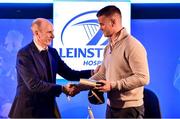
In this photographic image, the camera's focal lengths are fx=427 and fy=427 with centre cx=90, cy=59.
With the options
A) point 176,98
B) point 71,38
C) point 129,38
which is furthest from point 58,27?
point 129,38

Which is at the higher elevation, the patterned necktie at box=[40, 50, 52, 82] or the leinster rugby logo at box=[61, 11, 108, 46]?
the leinster rugby logo at box=[61, 11, 108, 46]

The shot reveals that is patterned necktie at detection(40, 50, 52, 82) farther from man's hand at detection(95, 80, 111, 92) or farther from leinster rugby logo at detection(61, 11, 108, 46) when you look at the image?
leinster rugby logo at detection(61, 11, 108, 46)

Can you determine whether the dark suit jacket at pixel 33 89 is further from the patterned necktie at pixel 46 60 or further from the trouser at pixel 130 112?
the trouser at pixel 130 112

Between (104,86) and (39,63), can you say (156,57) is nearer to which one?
(39,63)

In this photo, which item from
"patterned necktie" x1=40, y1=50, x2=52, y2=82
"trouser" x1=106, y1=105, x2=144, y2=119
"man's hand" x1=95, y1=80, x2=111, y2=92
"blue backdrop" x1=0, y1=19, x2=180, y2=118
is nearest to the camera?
"man's hand" x1=95, y1=80, x2=111, y2=92

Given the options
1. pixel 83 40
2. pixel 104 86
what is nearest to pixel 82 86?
pixel 104 86

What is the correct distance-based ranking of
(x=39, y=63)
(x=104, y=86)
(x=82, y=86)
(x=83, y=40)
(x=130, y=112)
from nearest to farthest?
1. (x=104, y=86)
2. (x=130, y=112)
3. (x=82, y=86)
4. (x=39, y=63)
5. (x=83, y=40)

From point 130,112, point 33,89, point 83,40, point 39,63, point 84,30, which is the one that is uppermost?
point 84,30

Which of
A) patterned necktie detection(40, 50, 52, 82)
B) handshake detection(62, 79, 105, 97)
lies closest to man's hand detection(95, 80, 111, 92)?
handshake detection(62, 79, 105, 97)

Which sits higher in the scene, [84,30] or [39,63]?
[84,30]

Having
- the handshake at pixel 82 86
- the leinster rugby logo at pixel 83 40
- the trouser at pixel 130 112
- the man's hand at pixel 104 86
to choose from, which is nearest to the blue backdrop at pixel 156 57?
the leinster rugby logo at pixel 83 40

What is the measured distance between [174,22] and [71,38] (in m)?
1.40

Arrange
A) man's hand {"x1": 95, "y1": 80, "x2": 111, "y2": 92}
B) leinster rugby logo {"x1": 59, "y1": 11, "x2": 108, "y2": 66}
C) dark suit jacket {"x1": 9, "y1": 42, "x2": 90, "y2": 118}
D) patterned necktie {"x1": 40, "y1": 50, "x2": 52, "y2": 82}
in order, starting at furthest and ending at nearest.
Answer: leinster rugby logo {"x1": 59, "y1": 11, "x2": 108, "y2": 66} < patterned necktie {"x1": 40, "y1": 50, "x2": 52, "y2": 82} < dark suit jacket {"x1": 9, "y1": 42, "x2": 90, "y2": 118} < man's hand {"x1": 95, "y1": 80, "x2": 111, "y2": 92}

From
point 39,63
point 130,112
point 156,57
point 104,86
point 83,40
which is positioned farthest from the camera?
point 156,57
